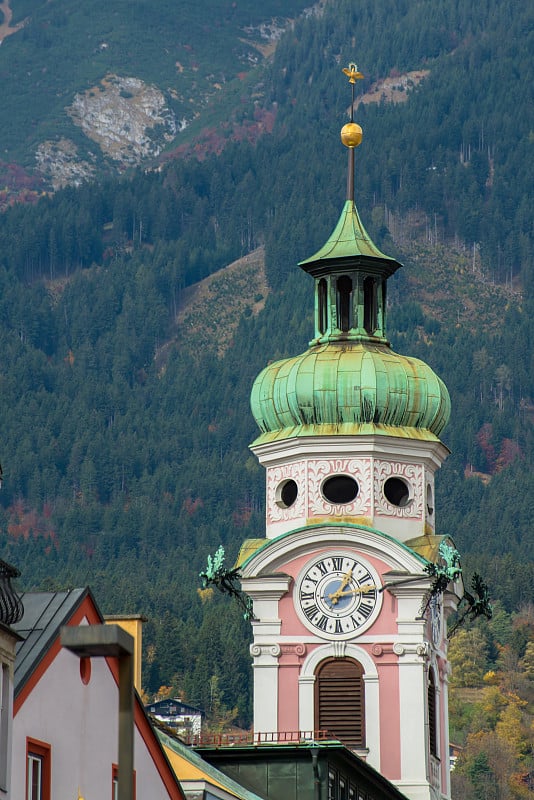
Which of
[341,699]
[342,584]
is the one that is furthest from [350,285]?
[341,699]

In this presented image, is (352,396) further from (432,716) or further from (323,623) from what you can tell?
(432,716)

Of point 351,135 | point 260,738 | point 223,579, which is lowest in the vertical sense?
point 260,738

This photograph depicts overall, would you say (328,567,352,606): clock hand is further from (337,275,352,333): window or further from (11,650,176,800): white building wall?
(11,650,176,800): white building wall

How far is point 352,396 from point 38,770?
106 feet

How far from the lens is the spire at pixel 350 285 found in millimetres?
66625

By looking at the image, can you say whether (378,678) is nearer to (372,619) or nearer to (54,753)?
(372,619)

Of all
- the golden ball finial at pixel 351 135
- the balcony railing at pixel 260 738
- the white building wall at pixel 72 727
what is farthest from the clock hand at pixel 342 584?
the white building wall at pixel 72 727

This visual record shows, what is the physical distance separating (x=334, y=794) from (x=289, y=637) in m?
11.7

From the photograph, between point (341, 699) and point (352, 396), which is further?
point (352, 396)

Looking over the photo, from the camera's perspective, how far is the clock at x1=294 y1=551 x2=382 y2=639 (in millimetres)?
61656

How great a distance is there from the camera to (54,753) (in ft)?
107

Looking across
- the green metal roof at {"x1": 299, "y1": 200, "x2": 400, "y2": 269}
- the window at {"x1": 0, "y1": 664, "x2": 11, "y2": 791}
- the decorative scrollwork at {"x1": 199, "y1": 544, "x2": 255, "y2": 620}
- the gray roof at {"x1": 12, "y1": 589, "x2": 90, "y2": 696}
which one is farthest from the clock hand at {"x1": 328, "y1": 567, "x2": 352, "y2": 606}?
the window at {"x1": 0, "y1": 664, "x2": 11, "y2": 791}

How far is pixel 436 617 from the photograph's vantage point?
206 feet

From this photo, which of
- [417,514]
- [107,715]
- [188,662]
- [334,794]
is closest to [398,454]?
[417,514]
